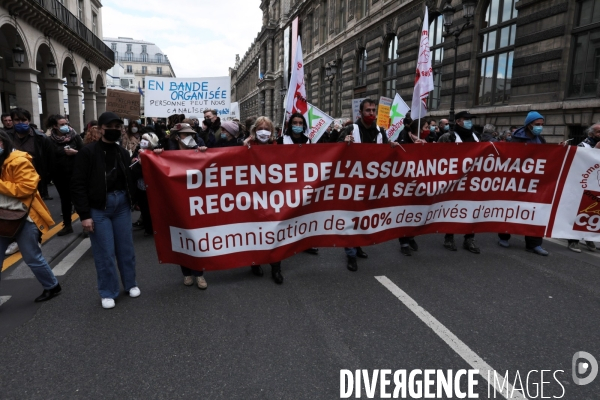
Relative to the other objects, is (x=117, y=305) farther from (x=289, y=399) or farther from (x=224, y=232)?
(x=289, y=399)

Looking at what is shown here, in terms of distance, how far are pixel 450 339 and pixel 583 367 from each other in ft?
2.87

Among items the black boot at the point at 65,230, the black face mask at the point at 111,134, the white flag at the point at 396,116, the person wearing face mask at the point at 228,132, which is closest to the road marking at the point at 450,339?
the black face mask at the point at 111,134

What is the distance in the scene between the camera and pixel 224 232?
4.18m

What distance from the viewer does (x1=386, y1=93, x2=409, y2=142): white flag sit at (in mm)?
10273

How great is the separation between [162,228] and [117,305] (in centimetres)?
83

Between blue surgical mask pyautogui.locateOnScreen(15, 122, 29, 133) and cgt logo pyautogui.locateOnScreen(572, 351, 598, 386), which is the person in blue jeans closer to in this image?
blue surgical mask pyautogui.locateOnScreen(15, 122, 29, 133)

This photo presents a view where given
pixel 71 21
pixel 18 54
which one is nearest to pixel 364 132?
pixel 18 54

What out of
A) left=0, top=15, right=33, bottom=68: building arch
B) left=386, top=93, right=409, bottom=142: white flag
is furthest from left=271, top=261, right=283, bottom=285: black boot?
left=0, top=15, right=33, bottom=68: building arch

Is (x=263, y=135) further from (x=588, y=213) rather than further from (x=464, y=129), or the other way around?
(x=588, y=213)

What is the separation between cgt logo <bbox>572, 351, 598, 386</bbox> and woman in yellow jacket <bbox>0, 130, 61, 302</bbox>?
447cm

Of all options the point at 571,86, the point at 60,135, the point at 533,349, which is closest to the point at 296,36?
the point at 60,135

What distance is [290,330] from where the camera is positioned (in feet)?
10.7

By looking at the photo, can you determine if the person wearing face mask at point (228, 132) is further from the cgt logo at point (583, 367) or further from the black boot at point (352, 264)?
the cgt logo at point (583, 367)

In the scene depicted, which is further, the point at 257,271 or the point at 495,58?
the point at 495,58
